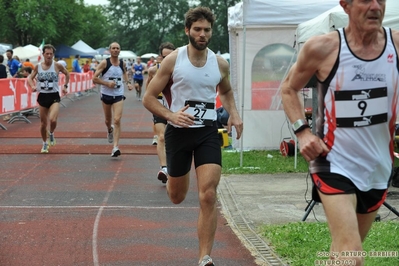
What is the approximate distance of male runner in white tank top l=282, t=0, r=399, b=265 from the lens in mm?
4598

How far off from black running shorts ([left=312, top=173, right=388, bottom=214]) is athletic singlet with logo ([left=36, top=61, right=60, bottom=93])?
11.0m

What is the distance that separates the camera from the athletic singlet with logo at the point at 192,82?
689 centimetres

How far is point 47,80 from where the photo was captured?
15289mm

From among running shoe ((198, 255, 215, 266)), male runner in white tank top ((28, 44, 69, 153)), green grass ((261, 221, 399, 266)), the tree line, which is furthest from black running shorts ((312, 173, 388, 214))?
the tree line

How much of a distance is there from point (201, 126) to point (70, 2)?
65209mm

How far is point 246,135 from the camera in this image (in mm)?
16109

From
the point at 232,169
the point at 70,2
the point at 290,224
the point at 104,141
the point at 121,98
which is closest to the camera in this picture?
the point at 290,224

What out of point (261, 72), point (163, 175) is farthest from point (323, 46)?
point (261, 72)

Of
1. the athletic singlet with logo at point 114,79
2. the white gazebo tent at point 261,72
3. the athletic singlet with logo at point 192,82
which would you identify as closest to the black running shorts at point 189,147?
the athletic singlet with logo at point 192,82

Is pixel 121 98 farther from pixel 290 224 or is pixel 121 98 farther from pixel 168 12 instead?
pixel 168 12

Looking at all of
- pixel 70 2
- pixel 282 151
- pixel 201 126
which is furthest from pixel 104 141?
pixel 70 2

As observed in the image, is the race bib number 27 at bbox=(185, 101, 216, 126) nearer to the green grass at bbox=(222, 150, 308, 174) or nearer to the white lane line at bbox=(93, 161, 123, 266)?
the white lane line at bbox=(93, 161, 123, 266)

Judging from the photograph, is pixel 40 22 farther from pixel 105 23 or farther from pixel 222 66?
pixel 222 66

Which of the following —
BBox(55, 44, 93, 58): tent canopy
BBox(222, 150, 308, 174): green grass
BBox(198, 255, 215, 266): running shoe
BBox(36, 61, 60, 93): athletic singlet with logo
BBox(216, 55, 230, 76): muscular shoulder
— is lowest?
BBox(55, 44, 93, 58): tent canopy
